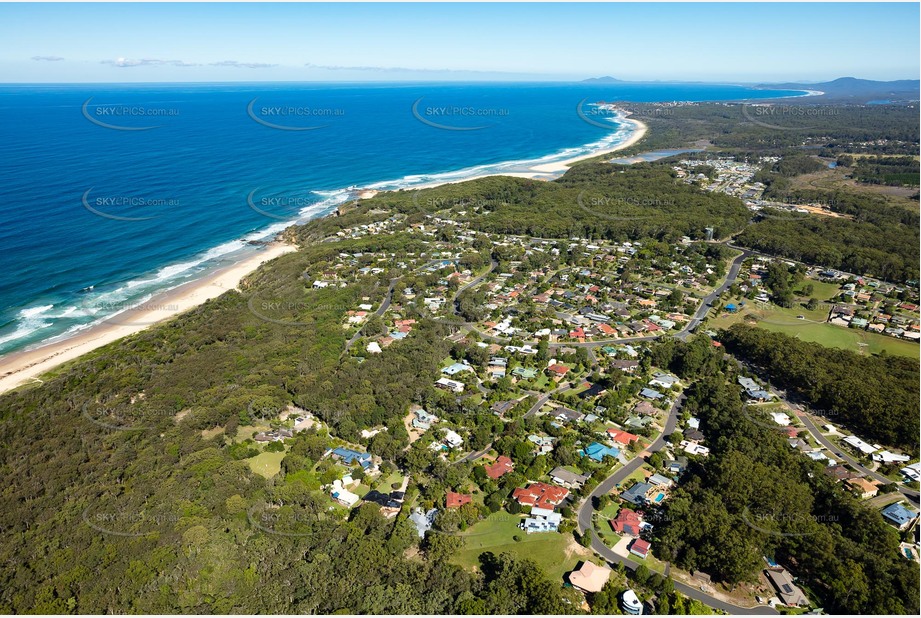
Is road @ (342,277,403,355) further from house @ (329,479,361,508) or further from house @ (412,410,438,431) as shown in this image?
house @ (329,479,361,508)

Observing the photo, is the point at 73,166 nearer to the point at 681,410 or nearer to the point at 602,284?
the point at 602,284

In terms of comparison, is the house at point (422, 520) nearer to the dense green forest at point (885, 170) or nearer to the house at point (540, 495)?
the house at point (540, 495)

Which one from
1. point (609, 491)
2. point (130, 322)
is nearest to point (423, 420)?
point (609, 491)

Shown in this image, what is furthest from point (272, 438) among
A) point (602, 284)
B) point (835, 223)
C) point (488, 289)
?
point (835, 223)

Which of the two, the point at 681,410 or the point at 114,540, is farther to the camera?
the point at 681,410

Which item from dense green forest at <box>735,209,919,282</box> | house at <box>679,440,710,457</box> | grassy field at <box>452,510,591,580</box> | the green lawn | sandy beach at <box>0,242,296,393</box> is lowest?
sandy beach at <box>0,242,296,393</box>

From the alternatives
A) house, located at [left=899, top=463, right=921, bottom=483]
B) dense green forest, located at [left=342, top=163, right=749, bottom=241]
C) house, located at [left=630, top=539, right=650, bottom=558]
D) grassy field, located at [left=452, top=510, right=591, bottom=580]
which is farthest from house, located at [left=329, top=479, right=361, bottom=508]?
dense green forest, located at [left=342, top=163, right=749, bottom=241]
